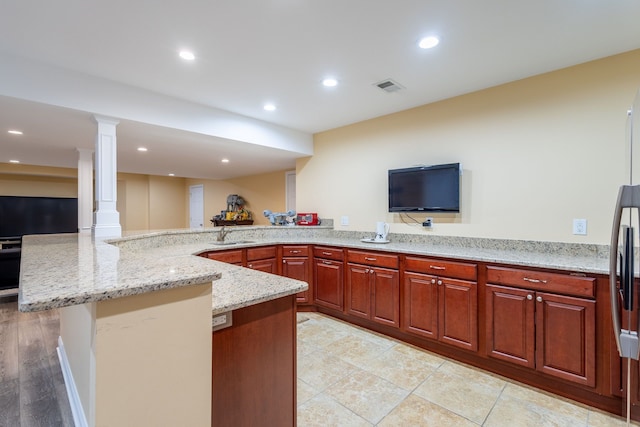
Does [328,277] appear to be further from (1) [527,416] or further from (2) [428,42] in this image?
(2) [428,42]

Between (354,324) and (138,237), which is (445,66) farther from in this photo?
(138,237)

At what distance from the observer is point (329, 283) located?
3.38 meters

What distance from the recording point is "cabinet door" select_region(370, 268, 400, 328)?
278 centimetres

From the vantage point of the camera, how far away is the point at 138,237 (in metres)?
2.72

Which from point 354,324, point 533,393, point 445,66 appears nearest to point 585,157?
point 445,66

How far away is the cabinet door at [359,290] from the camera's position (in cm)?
302

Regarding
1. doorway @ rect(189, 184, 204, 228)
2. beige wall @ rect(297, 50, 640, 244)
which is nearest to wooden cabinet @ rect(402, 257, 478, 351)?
beige wall @ rect(297, 50, 640, 244)

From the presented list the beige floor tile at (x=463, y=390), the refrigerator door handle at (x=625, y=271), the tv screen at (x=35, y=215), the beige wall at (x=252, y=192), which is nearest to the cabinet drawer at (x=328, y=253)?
the beige floor tile at (x=463, y=390)

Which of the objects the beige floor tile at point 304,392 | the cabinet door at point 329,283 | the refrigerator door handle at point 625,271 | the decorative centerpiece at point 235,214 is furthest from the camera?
the decorative centerpiece at point 235,214

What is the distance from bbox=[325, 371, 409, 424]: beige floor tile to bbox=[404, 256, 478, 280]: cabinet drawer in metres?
0.96

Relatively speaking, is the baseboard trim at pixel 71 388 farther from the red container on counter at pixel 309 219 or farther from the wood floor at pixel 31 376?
the red container on counter at pixel 309 219

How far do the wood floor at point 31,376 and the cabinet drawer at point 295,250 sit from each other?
2.20m

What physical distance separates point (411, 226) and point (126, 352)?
2935mm

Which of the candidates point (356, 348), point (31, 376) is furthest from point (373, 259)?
point (31, 376)
